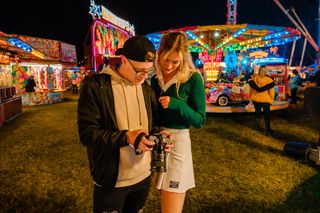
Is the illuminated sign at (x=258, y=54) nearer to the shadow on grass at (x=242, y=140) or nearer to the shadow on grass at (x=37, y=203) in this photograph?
the shadow on grass at (x=242, y=140)

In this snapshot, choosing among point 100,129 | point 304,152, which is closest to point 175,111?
point 100,129

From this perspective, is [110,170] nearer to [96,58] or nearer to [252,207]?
[252,207]

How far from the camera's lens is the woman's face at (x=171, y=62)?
181 centimetres

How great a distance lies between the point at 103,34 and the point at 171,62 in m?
14.6

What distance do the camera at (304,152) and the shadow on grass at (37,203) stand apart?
4379 mm

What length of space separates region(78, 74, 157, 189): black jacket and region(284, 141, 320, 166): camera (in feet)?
14.9

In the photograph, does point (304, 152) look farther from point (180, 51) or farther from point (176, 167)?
point (180, 51)

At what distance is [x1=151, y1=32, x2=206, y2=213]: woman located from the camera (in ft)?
5.98

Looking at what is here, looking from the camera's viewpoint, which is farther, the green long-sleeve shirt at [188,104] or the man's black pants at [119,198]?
the green long-sleeve shirt at [188,104]

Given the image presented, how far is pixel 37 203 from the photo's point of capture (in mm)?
3375

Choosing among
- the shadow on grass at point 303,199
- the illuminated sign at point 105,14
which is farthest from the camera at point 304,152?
the illuminated sign at point 105,14

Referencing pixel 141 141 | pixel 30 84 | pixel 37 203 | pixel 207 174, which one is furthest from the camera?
pixel 30 84

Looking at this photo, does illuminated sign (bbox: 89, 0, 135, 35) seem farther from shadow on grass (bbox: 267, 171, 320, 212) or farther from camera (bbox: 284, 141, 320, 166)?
shadow on grass (bbox: 267, 171, 320, 212)

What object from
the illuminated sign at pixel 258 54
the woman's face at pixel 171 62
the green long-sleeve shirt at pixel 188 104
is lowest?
the green long-sleeve shirt at pixel 188 104
